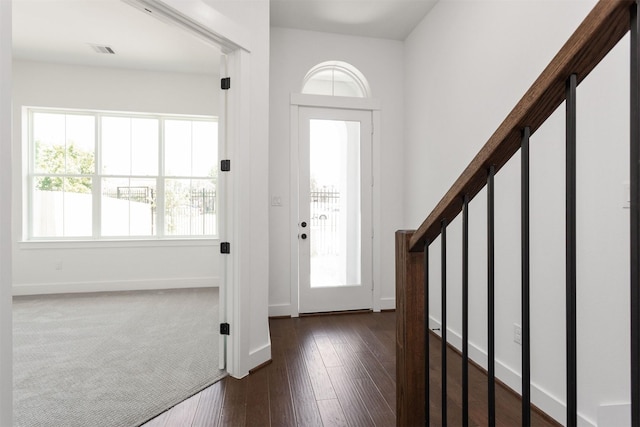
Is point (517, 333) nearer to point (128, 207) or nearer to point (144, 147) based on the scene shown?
point (128, 207)

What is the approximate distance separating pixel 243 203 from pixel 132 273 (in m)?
3.42

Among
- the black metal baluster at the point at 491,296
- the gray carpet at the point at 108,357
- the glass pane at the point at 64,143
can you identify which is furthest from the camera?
the glass pane at the point at 64,143

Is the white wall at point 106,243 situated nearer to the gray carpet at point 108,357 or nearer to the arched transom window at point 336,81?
the gray carpet at point 108,357

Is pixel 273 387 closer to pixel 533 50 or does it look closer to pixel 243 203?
pixel 243 203

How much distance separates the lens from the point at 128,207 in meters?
5.20

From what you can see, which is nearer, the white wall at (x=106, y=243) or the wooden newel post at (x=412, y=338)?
the wooden newel post at (x=412, y=338)

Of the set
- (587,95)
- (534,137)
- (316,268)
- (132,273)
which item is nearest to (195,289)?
(132,273)

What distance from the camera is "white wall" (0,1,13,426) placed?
1207 millimetres

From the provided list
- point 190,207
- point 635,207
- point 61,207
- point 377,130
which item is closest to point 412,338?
point 635,207

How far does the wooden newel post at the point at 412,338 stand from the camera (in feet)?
3.88

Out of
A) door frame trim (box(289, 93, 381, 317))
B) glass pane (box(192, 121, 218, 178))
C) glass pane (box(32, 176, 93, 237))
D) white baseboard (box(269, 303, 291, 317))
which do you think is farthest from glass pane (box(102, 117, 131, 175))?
white baseboard (box(269, 303, 291, 317))

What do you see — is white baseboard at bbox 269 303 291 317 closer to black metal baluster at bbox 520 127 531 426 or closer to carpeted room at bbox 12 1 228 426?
carpeted room at bbox 12 1 228 426

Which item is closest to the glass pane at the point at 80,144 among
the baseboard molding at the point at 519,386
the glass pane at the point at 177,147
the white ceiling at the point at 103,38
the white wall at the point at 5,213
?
the white ceiling at the point at 103,38

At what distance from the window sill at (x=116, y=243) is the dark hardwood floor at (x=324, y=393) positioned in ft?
8.62
